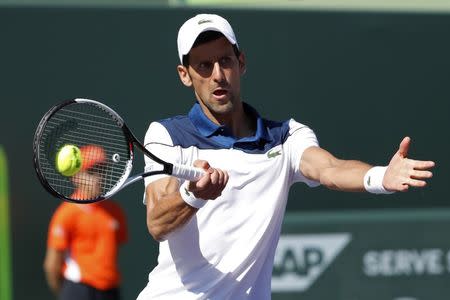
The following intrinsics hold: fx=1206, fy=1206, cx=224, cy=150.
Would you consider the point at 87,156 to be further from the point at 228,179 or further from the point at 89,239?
the point at 89,239

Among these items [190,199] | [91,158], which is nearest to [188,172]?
[190,199]

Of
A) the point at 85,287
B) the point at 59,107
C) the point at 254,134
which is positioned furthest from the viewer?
the point at 85,287

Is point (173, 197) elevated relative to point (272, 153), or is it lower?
lower

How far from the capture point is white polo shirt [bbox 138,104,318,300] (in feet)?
13.8

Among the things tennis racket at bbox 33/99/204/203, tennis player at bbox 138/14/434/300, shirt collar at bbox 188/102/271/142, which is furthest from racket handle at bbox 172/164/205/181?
shirt collar at bbox 188/102/271/142

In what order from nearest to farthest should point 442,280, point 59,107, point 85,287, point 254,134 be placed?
point 59,107 → point 254,134 → point 85,287 → point 442,280

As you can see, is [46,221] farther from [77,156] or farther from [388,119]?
[77,156]

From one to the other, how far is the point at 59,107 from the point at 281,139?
2.78ft

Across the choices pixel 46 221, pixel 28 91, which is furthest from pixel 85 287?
pixel 28 91

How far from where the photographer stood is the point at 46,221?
7.66 meters

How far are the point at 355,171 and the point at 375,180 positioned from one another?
182mm

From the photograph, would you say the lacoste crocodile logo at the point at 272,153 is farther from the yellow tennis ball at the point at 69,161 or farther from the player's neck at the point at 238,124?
the yellow tennis ball at the point at 69,161

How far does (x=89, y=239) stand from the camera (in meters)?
7.51

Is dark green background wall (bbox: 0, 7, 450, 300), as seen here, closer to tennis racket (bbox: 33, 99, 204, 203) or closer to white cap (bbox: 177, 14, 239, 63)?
tennis racket (bbox: 33, 99, 204, 203)
